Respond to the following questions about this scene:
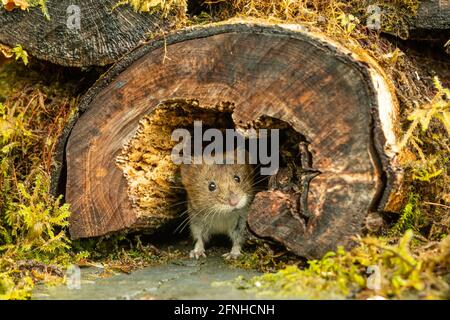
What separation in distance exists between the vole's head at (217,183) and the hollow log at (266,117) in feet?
2.49

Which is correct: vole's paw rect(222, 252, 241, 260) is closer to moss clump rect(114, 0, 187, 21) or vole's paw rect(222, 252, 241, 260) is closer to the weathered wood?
the weathered wood

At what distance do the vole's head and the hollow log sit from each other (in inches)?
29.9

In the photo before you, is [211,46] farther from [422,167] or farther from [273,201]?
[422,167]

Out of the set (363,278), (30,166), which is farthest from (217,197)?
(363,278)

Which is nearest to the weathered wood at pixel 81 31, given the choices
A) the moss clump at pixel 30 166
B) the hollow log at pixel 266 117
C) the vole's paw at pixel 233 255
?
the hollow log at pixel 266 117

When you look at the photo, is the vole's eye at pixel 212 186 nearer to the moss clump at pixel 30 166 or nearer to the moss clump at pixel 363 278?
the moss clump at pixel 30 166

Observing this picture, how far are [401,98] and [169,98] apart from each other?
1853 millimetres

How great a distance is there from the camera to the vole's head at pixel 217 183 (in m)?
5.73

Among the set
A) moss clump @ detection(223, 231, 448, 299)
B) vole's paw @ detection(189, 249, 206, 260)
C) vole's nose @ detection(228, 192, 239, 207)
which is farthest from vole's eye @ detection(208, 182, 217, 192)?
moss clump @ detection(223, 231, 448, 299)

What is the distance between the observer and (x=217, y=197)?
576 cm

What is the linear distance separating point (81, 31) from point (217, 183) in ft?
6.18

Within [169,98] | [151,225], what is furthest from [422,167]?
[151,225]

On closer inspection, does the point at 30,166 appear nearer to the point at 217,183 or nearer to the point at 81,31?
the point at 81,31

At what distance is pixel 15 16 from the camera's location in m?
5.13
